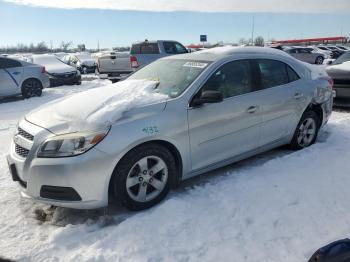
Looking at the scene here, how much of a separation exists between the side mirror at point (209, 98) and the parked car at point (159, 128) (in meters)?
0.01

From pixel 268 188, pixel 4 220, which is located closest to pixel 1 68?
pixel 4 220

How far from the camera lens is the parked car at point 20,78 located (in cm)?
1148

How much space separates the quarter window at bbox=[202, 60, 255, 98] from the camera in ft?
13.7

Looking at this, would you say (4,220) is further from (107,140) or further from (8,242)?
(107,140)

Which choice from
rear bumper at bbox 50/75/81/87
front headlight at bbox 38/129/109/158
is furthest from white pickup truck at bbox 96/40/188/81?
front headlight at bbox 38/129/109/158

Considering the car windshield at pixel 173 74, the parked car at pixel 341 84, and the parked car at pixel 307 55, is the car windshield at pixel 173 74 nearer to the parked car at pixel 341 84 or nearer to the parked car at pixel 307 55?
the parked car at pixel 341 84

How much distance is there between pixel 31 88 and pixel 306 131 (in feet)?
31.5

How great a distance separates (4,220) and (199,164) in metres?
2.09

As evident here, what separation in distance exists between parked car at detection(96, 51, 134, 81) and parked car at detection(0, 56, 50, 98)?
379 centimetres

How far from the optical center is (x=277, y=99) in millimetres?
4762

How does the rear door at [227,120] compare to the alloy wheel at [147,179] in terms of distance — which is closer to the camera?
the alloy wheel at [147,179]

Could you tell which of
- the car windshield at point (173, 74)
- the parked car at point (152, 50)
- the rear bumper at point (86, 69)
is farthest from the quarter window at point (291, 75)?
the rear bumper at point (86, 69)

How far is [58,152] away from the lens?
327cm

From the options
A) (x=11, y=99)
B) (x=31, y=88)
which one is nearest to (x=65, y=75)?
(x=31, y=88)
